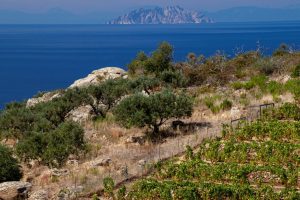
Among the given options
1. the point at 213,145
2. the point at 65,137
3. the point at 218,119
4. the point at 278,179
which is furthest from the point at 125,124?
the point at 278,179

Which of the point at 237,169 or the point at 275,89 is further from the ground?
the point at 275,89

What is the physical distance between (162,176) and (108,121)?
11.4 m

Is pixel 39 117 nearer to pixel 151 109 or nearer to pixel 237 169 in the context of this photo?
pixel 151 109

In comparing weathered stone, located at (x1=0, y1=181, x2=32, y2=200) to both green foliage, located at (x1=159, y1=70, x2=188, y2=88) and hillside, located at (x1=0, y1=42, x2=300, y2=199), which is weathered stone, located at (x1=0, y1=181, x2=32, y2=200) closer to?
hillside, located at (x1=0, y1=42, x2=300, y2=199)

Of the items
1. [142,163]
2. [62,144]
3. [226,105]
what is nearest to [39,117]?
[62,144]

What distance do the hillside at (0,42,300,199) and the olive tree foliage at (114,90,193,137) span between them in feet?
0.14

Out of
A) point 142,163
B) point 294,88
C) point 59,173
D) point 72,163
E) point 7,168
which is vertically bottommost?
point 72,163

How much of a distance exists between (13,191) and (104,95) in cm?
1575

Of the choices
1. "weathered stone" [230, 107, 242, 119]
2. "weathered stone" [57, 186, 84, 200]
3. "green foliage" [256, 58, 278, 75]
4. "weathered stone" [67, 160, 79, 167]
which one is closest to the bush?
"weathered stone" [67, 160, 79, 167]

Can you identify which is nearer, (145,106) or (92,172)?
(92,172)

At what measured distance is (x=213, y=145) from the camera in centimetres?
1595

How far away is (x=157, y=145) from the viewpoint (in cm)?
1892

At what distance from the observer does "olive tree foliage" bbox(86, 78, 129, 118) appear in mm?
29188

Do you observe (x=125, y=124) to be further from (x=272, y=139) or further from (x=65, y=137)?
(x=272, y=139)
